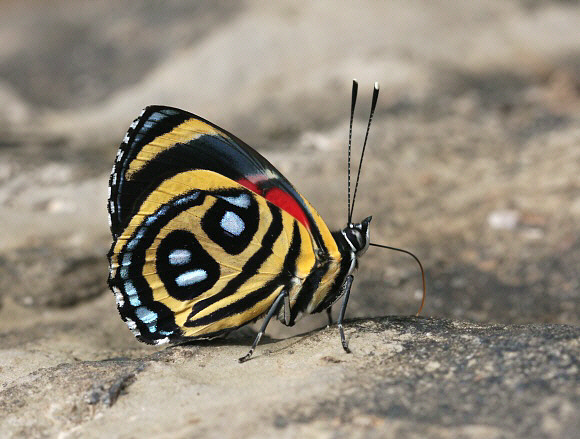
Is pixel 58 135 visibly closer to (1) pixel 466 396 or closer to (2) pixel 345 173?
(2) pixel 345 173

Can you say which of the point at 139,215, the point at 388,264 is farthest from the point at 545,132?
the point at 139,215

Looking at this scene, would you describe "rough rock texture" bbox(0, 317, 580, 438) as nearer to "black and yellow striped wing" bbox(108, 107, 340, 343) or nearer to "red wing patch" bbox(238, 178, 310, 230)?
"black and yellow striped wing" bbox(108, 107, 340, 343)

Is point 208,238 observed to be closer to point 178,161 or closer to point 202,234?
point 202,234

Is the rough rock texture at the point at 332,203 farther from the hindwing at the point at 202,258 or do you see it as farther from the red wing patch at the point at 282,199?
the red wing patch at the point at 282,199

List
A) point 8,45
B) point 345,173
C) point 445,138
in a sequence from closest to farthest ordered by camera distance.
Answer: point 345,173 < point 445,138 < point 8,45

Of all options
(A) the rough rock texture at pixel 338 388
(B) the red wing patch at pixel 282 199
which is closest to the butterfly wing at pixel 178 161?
(B) the red wing patch at pixel 282 199

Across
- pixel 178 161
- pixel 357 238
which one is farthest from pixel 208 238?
pixel 357 238
